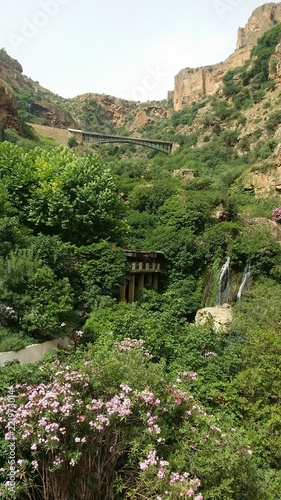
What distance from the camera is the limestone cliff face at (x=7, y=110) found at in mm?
32688

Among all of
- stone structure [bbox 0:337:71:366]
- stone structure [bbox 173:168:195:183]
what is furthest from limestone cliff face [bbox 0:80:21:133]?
stone structure [bbox 0:337:71:366]

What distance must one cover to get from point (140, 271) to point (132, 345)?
8.92 metres

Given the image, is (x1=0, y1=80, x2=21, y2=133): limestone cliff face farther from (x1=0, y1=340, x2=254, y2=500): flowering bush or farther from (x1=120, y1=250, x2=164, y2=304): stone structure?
(x1=0, y1=340, x2=254, y2=500): flowering bush

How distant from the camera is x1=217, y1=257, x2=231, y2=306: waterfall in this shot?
17.7m

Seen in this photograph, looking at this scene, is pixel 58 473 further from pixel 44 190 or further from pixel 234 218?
pixel 234 218

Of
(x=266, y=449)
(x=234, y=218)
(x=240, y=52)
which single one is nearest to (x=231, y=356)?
(x=266, y=449)

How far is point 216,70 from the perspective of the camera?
252 ft

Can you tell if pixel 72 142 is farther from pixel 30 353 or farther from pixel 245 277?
pixel 30 353

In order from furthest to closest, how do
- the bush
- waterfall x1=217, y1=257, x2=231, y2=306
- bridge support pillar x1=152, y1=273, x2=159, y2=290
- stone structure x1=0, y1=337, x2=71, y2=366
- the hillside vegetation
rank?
the bush < bridge support pillar x1=152, y1=273, x2=159, y2=290 < waterfall x1=217, y1=257, x2=231, y2=306 < stone structure x1=0, y1=337, x2=71, y2=366 < the hillside vegetation

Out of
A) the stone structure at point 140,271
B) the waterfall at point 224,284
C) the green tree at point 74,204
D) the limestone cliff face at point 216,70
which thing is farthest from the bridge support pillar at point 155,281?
the limestone cliff face at point 216,70

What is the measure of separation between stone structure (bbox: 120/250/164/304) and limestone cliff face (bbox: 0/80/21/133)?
68.0 ft

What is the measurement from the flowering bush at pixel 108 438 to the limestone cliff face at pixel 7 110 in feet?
99.8

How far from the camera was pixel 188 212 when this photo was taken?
2042 cm

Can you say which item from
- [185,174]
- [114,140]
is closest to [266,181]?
[185,174]
